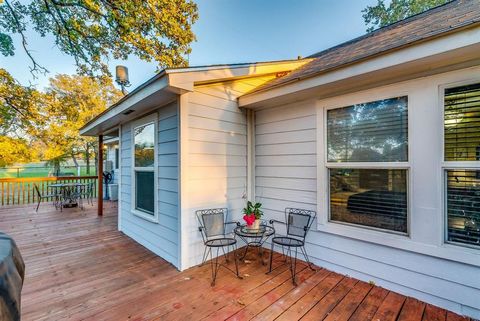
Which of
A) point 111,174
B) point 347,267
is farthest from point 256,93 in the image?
point 111,174

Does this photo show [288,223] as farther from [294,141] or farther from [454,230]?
[454,230]

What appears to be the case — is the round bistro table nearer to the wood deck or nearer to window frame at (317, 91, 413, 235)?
the wood deck

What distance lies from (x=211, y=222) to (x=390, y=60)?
2.86 meters

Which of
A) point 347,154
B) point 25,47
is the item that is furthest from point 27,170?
point 347,154

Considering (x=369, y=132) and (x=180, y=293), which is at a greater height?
(x=369, y=132)

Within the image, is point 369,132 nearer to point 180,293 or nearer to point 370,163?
point 370,163

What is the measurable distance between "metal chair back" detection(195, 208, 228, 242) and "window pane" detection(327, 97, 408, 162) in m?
1.78

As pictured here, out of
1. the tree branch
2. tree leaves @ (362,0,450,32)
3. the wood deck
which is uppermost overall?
tree leaves @ (362,0,450,32)

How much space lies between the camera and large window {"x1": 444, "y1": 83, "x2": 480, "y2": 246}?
2.05 m

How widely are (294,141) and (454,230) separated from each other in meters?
2.00

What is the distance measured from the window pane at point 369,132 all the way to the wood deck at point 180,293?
1.52 m

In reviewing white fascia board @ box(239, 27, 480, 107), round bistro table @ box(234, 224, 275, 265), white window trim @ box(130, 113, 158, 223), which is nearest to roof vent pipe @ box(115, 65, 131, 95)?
white window trim @ box(130, 113, 158, 223)

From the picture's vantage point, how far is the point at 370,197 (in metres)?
2.64

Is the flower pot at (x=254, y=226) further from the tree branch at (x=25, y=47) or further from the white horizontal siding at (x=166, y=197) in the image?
the tree branch at (x=25, y=47)
